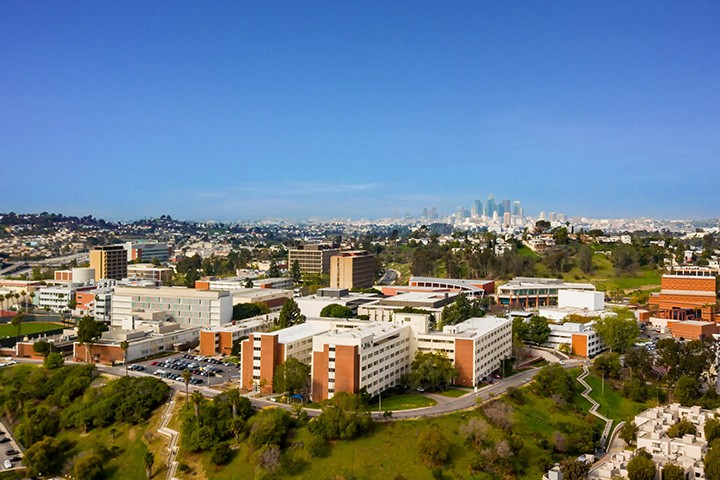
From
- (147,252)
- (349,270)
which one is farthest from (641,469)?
(147,252)

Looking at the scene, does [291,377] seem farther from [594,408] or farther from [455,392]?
[594,408]

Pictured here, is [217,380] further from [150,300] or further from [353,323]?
[150,300]

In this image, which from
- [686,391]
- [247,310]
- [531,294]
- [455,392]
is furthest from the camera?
[531,294]

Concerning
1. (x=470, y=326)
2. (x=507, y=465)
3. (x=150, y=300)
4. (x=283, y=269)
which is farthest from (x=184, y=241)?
(x=507, y=465)

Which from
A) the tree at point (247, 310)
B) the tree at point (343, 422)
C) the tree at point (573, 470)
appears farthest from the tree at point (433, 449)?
the tree at point (247, 310)

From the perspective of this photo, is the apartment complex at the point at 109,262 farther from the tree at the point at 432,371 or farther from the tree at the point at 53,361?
the tree at the point at 432,371

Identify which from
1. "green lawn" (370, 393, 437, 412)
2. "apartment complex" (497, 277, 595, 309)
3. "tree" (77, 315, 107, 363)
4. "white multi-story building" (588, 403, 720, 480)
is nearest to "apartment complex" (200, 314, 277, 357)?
"tree" (77, 315, 107, 363)
